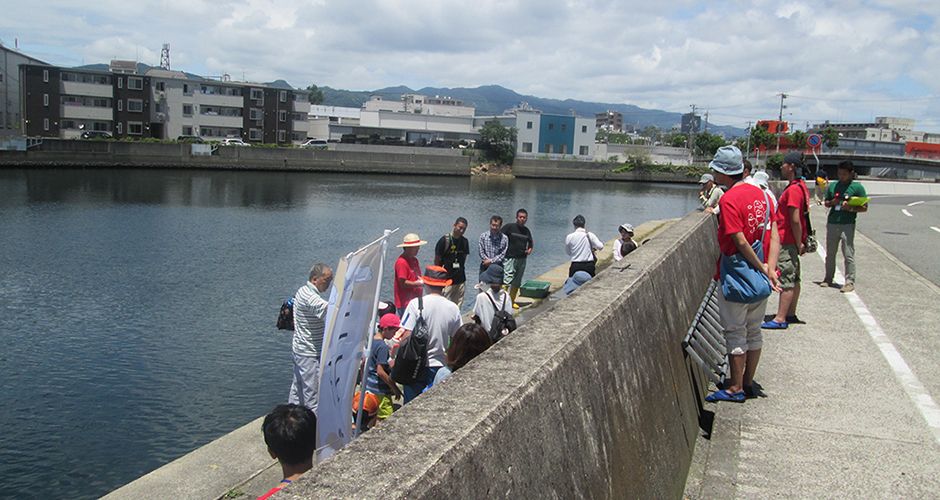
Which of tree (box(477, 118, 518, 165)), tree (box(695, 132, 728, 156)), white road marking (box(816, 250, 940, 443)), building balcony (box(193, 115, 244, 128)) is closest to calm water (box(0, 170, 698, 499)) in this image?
white road marking (box(816, 250, 940, 443))

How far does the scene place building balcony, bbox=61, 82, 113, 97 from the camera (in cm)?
7519

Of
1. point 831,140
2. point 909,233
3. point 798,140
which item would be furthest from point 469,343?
point 831,140

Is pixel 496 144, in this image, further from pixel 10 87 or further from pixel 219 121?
pixel 10 87

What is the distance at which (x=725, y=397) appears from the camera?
504 cm

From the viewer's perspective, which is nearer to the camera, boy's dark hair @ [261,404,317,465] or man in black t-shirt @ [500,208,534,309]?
boy's dark hair @ [261,404,317,465]

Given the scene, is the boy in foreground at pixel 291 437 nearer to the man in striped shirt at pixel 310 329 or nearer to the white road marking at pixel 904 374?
the man in striped shirt at pixel 310 329

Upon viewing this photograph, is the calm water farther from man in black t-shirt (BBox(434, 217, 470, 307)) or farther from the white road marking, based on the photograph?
the white road marking

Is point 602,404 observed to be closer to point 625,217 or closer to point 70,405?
point 70,405

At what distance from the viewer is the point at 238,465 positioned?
6.54 metres

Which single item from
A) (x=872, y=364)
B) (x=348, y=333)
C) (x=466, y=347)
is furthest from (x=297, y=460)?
(x=872, y=364)

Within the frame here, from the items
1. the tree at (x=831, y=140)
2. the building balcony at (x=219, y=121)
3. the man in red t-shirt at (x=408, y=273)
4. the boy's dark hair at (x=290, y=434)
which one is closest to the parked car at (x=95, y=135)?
the building balcony at (x=219, y=121)

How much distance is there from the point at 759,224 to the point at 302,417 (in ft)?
11.3

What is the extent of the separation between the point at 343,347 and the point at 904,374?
4.83 metres

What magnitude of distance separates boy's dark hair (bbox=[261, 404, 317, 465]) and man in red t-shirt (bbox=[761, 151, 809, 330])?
17.0 ft
